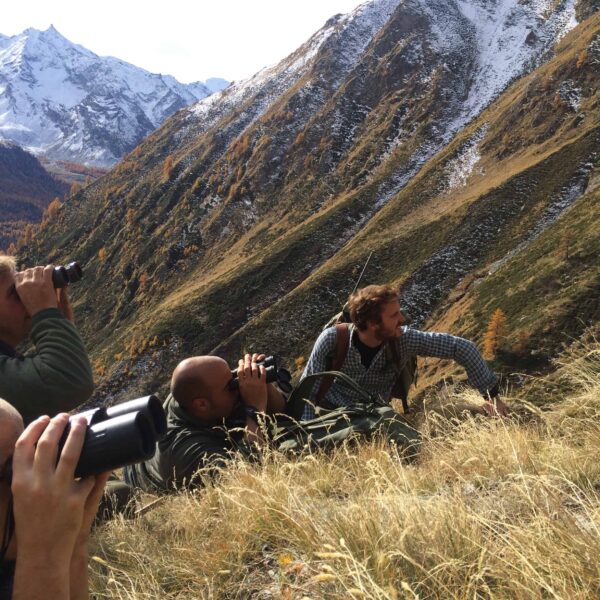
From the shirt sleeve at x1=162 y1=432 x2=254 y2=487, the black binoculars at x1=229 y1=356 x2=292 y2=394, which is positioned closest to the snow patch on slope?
the black binoculars at x1=229 y1=356 x2=292 y2=394

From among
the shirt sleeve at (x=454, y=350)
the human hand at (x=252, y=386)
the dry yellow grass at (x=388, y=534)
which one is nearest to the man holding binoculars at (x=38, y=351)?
the dry yellow grass at (x=388, y=534)

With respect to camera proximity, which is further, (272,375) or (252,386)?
(272,375)

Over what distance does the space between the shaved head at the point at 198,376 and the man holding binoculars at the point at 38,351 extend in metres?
0.96

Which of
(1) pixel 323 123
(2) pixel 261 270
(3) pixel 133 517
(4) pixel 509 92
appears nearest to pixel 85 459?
(3) pixel 133 517

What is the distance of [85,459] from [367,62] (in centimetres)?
10683

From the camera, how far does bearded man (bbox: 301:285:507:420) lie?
4.43 meters

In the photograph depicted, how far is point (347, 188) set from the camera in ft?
251

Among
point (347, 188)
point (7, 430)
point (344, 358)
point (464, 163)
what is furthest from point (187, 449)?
point (347, 188)

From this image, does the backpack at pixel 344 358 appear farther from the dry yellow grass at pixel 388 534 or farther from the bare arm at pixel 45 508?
the bare arm at pixel 45 508

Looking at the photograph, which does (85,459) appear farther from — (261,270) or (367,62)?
(367,62)

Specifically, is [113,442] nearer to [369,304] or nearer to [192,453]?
[192,453]

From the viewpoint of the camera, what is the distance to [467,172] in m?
61.4

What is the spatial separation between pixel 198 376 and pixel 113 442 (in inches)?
90.1

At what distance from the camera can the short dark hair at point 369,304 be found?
4.43 metres
